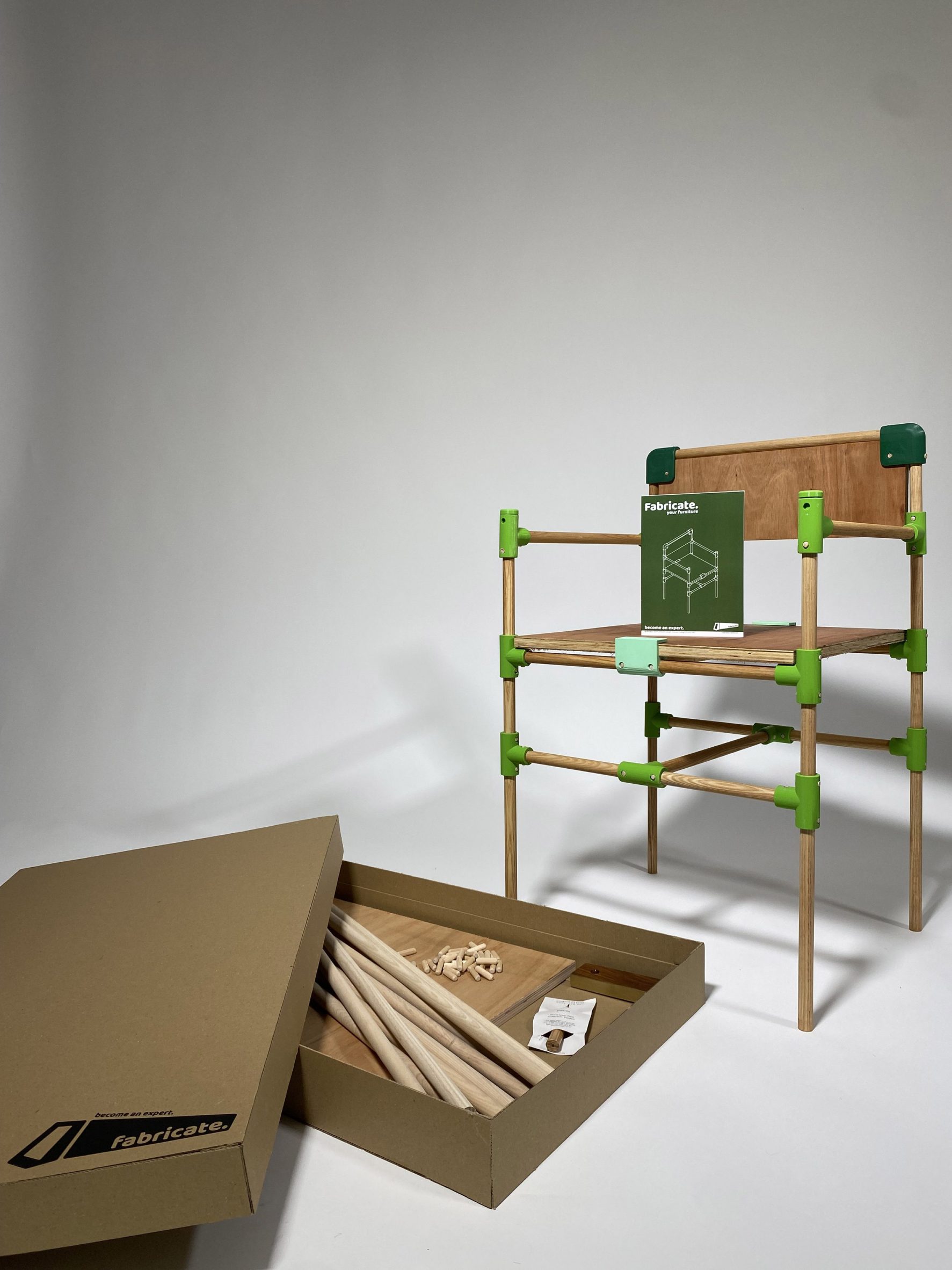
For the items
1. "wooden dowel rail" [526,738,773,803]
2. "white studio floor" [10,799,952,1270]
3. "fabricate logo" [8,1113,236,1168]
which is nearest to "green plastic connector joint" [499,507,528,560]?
"wooden dowel rail" [526,738,773,803]

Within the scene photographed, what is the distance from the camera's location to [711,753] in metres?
1.89

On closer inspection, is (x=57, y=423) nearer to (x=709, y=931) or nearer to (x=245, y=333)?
(x=245, y=333)

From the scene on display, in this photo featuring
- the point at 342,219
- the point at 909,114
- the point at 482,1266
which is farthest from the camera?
the point at 342,219

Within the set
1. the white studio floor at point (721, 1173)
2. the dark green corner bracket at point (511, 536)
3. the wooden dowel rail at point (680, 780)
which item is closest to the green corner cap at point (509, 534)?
the dark green corner bracket at point (511, 536)

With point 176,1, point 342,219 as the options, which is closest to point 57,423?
point 342,219

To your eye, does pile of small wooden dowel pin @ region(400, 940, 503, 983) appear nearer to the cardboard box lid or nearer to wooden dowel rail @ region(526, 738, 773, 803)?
the cardboard box lid

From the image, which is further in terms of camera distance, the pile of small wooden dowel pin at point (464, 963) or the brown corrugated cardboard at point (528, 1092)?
the pile of small wooden dowel pin at point (464, 963)

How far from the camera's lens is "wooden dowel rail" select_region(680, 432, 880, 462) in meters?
1.81

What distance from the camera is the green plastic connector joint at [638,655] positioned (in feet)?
5.24

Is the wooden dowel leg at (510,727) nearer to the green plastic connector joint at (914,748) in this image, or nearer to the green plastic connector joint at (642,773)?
the green plastic connector joint at (642,773)

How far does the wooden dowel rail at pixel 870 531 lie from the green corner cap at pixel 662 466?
0.45m

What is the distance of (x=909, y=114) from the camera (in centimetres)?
255

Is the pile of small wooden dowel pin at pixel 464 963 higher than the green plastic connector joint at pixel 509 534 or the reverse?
the reverse

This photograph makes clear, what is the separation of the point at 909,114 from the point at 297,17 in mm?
1969
